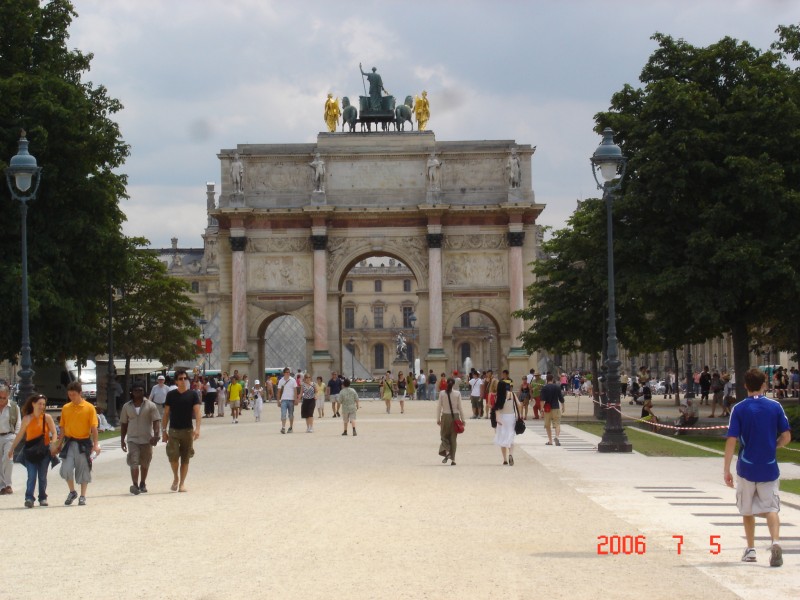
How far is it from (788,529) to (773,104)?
22647 millimetres

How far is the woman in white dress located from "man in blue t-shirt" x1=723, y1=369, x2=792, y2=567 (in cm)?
1197

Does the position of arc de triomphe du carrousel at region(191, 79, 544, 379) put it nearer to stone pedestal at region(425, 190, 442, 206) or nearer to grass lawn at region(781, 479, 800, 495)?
stone pedestal at region(425, 190, 442, 206)

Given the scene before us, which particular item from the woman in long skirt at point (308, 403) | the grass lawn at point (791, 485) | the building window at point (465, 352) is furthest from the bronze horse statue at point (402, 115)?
the building window at point (465, 352)

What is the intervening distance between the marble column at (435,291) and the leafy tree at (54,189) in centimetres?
2898

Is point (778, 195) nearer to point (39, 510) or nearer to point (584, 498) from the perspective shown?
point (584, 498)

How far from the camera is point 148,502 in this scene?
705 inches

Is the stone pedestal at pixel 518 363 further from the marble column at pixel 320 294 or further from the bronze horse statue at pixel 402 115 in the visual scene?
the bronze horse statue at pixel 402 115

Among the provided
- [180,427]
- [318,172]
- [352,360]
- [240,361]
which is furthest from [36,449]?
[352,360]

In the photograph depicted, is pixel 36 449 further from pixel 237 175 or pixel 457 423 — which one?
pixel 237 175

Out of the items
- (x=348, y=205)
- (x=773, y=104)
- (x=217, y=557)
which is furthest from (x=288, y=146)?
(x=217, y=557)

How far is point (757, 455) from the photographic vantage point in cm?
1180

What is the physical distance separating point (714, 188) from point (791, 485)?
17035 mm

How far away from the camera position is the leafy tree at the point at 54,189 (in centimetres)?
3531

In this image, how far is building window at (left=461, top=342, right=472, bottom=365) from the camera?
147 m
